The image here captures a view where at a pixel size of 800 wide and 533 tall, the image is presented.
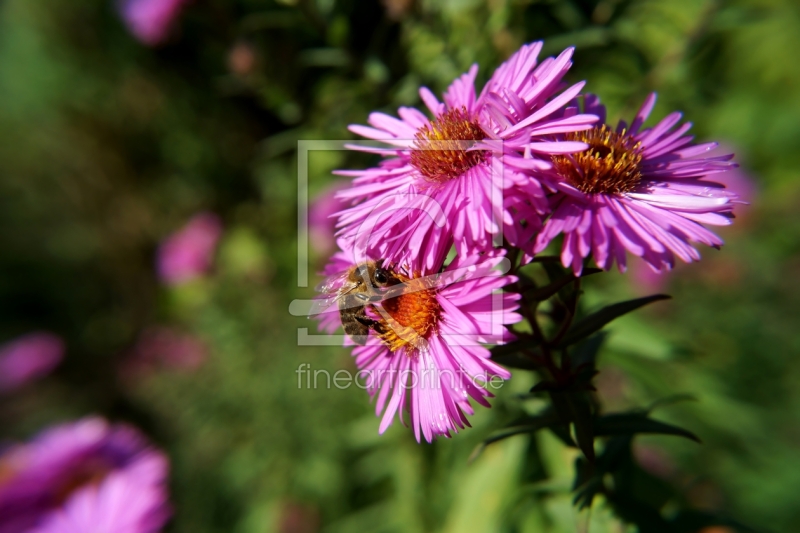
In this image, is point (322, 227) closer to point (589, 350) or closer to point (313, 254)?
point (313, 254)

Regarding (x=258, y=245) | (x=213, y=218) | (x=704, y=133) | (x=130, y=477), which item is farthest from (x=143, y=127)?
(x=704, y=133)

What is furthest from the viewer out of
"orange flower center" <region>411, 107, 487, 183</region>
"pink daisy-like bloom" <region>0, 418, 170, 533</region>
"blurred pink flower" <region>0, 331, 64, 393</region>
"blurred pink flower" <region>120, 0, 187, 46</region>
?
"blurred pink flower" <region>0, 331, 64, 393</region>

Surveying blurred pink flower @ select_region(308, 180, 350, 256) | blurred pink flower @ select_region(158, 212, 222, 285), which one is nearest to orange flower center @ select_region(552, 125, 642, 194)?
blurred pink flower @ select_region(308, 180, 350, 256)

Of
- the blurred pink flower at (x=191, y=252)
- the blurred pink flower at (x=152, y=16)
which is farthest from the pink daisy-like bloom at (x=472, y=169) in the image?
the blurred pink flower at (x=191, y=252)

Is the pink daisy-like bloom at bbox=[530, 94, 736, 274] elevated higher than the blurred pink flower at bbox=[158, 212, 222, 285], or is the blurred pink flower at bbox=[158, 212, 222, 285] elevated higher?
the pink daisy-like bloom at bbox=[530, 94, 736, 274]

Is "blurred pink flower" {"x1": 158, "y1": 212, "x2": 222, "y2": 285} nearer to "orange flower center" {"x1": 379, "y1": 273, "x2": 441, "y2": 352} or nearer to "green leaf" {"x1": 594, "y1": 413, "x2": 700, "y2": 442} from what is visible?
"orange flower center" {"x1": 379, "y1": 273, "x2": 441, "y2": 352}

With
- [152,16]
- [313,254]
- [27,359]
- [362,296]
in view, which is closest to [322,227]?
[313,254]

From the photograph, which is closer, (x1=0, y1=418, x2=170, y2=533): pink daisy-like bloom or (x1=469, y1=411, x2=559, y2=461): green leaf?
(x1=469, y1=411, x2=559, y2=461): green leaf

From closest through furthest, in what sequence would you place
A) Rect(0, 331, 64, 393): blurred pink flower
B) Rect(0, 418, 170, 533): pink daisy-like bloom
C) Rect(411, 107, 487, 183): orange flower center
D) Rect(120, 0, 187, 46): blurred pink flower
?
Rect(411, 107, 487, 183): orange flower center → Rect(0, 418, 170, 533): pink daisy-like bloom → Rect(120, 0, 187, 46): blurred pink flower → Rect(0, 331, 64, 393): blurred pink flower
